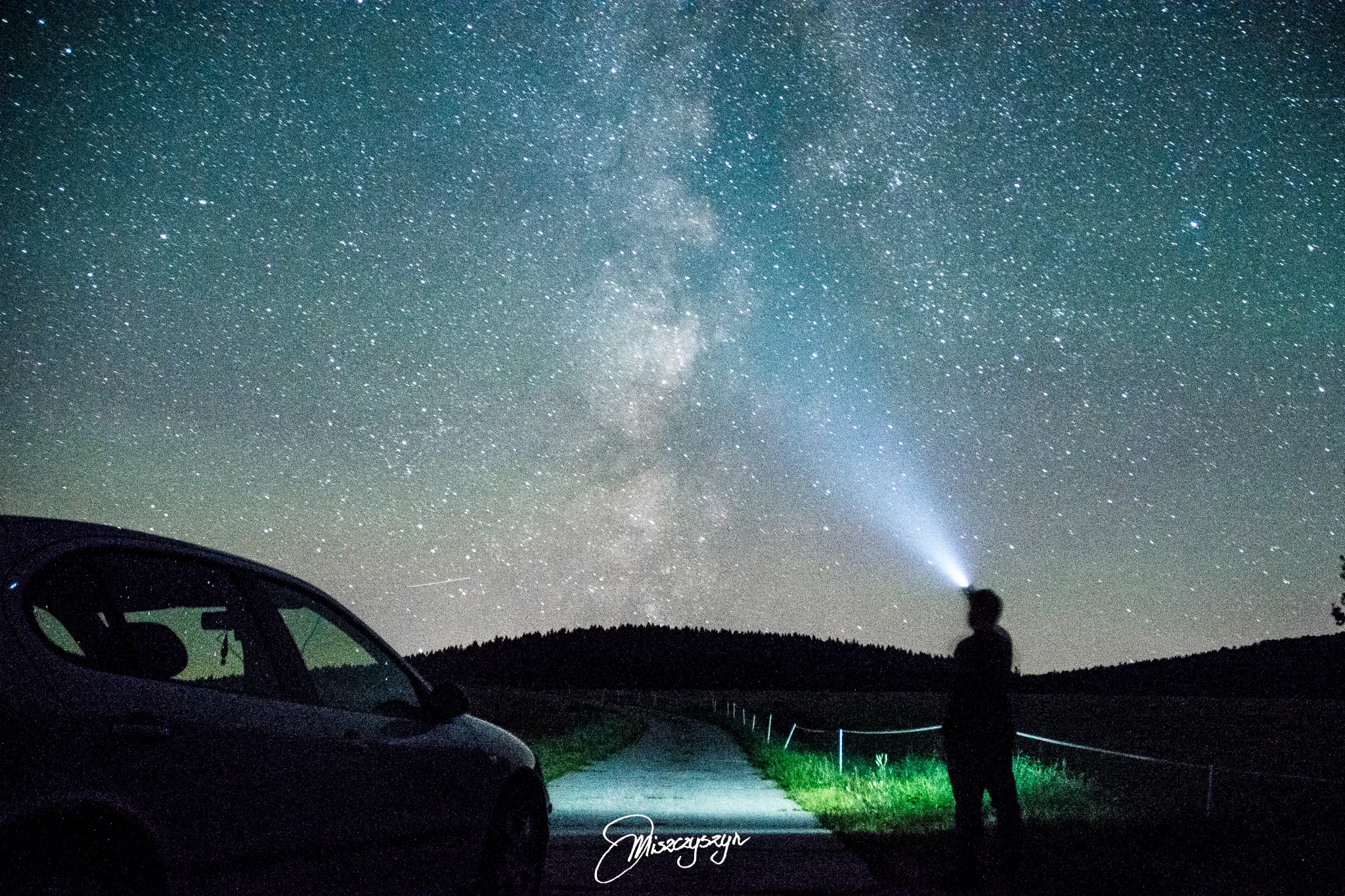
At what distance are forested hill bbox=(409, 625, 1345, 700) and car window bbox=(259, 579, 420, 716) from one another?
76081 mm

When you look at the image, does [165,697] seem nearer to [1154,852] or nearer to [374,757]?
[374,757]

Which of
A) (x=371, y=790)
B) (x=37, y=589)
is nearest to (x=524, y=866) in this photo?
(x=371, y=790)

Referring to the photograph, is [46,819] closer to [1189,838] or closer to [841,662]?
[1189,838]

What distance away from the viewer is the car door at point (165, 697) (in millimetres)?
2758

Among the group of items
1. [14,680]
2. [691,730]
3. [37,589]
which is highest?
[37,589]

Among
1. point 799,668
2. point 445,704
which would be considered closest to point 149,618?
point 445,704

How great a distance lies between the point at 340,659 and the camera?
4.40 metres

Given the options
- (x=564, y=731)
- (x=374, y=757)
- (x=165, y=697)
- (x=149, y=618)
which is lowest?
(x=564, y=731)

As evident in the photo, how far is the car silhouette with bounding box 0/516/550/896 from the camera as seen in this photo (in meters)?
2.61

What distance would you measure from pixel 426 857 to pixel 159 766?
1781 mm

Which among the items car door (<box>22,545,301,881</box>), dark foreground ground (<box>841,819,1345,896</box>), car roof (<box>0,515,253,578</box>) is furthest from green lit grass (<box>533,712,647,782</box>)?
car roof (<box>0,515,253,578</box>)

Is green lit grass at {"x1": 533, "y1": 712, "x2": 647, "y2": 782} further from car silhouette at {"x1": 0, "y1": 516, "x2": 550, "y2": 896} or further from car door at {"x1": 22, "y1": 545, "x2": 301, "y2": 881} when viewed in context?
car door at {"x1": 22, "y1": 545, "x2": 301, "y2": 881}

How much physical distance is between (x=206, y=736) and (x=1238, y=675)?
373ft

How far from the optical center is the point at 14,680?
8.47 ft
